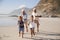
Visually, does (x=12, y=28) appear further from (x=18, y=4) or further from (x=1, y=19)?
(x=18, y=4)

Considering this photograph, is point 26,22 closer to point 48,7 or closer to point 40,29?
point 40,29

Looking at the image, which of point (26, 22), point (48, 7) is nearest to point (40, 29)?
point (26, 22)

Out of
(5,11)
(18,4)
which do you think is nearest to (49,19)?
(18,4)

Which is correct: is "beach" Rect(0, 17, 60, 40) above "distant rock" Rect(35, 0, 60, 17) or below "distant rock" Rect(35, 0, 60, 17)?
below

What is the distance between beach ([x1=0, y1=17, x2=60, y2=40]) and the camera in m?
2.36

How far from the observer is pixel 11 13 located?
7.92 feet

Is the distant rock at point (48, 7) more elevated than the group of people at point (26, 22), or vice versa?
the distant rock at point (48, 7)

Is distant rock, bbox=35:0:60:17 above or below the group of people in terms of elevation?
above

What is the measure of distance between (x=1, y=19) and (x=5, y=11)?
0.13 metres

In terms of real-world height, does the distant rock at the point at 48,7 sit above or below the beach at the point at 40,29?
above

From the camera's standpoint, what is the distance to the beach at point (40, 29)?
236 cm

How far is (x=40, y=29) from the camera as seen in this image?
2.44m

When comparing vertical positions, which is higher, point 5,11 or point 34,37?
point 5,11

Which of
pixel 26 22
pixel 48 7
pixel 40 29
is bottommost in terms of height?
pixel 40 29
